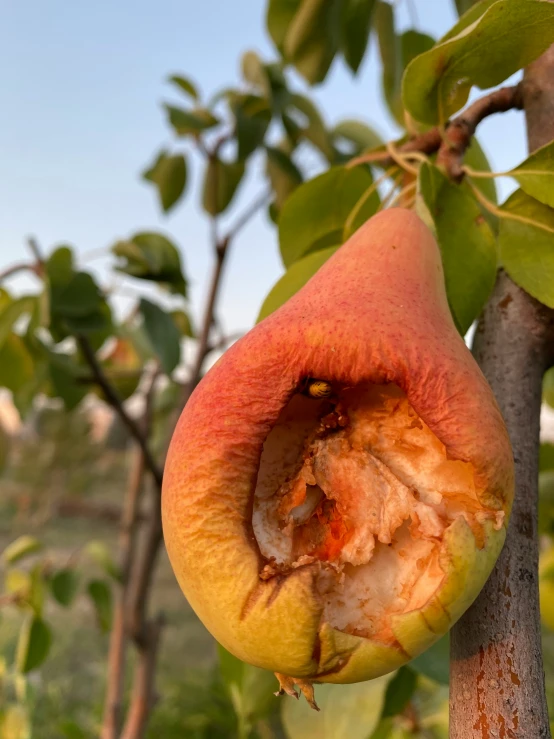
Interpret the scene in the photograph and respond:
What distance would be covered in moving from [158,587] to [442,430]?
3885 millimetres

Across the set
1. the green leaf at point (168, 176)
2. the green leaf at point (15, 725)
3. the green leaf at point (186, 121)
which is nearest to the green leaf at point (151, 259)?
the green leaf at point (186, 121)

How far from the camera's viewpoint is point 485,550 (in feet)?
0.91

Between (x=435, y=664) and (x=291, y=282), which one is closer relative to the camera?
(x=291, y=282)

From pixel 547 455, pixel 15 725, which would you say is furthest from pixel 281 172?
pixel 15 725

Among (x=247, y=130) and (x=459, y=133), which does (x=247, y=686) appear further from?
(x=247, y=130)

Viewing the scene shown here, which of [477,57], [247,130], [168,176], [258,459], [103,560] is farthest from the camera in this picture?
[168,176]

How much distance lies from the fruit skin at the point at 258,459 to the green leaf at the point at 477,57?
0.19 m

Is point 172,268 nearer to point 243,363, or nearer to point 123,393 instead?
point 123,393

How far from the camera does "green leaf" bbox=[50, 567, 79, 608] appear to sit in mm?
1084

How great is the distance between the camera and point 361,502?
316 mm

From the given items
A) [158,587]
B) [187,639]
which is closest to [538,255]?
[187,639]

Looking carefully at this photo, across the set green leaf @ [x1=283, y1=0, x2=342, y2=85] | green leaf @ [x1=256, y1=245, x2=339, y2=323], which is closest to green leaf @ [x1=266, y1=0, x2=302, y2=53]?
green leaf @ [x1=283, y1=0, x2=342, y2=85]

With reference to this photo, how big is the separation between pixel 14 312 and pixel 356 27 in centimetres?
63

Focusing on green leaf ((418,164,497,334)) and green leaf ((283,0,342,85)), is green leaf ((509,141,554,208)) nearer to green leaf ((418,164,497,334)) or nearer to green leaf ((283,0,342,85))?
green leaf ((418,164,497,334))
